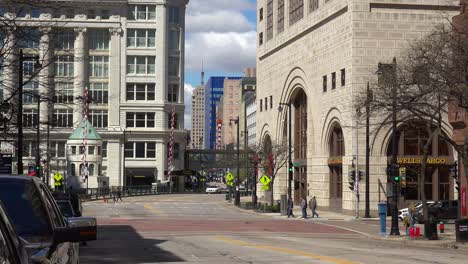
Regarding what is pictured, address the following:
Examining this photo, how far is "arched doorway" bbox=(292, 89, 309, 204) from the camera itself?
7331 centimetres

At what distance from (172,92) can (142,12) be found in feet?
41.2

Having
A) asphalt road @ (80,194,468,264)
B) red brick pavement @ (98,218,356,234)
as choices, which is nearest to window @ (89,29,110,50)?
red brick pavement @ (98,218,356,234)

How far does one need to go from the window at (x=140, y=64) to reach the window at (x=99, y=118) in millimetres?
7250

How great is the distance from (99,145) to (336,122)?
147ft

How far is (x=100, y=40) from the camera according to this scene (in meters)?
111

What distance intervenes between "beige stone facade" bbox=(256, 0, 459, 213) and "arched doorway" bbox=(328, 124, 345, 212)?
0.27 metres

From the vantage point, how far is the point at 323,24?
65312 mm

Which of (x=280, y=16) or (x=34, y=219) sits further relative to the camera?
(x=280, y=16)

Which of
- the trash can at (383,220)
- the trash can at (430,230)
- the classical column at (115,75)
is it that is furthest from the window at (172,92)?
the trash can at (430,230)

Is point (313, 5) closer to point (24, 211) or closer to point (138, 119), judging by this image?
point (138, 119)

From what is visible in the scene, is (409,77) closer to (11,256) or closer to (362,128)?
(362,128)

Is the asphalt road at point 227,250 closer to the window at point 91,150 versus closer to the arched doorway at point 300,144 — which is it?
the arched doorway at point 300,144

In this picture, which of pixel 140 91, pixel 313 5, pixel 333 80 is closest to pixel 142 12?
pixel 140 91

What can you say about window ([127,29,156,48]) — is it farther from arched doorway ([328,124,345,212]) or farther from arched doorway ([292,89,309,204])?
arched doorway ([328,124,345,212])
